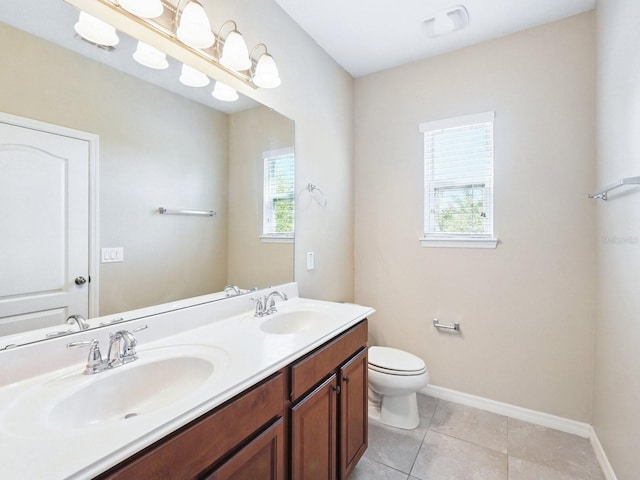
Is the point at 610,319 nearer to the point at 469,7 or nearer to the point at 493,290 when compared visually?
the point at 493,290

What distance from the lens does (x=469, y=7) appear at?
190cm

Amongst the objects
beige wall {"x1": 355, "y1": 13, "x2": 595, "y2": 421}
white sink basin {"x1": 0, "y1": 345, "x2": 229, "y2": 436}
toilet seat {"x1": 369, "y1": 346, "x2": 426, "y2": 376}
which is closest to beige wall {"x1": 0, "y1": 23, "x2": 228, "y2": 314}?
white sink basin {"x1": 0, "y1": 345, "x2": 229, "y2": 436}

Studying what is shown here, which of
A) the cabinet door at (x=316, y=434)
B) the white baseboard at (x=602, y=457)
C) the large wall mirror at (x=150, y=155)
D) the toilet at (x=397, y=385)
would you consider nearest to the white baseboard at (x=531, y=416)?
the white baseboard at (x=602, y=457)

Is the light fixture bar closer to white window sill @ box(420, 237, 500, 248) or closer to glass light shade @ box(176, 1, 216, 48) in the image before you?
glass light shade @ box(176, 1, 216, 48)

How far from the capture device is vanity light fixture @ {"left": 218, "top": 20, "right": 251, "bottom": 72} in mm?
1455

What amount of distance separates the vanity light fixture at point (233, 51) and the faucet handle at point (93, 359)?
1.29 meters

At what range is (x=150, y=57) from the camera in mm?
1253

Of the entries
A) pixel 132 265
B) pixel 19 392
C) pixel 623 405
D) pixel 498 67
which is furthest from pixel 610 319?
pixel 19 392

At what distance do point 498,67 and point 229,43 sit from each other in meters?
1.83

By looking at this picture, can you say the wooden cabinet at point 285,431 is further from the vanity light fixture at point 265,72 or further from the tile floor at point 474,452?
the vanity light fixture at point 265,72

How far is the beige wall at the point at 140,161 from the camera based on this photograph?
3.13 ft

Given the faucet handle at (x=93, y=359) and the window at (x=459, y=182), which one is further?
the window at (x=459, y=182)

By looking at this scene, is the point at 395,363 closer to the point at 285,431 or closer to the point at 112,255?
the point at 285,431

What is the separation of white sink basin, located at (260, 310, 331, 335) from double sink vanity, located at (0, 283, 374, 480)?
0.08ft
